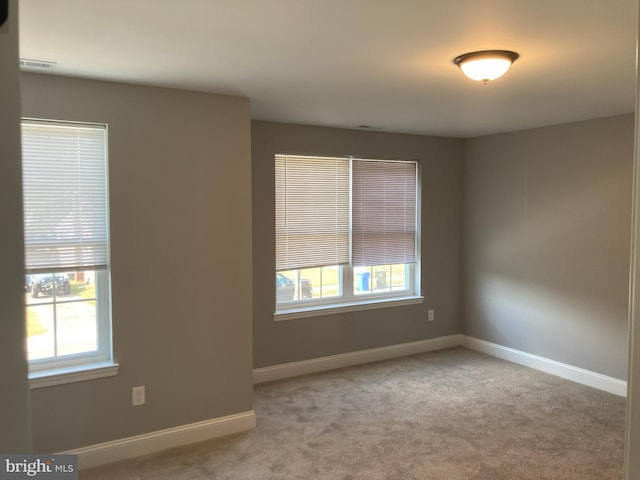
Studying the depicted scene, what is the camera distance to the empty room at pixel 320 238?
2041mm

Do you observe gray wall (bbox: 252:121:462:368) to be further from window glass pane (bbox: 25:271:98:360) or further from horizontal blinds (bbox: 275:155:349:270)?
window glass pane (bbox: 25:271:98:360)

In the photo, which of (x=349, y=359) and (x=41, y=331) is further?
(x=349, y=359)

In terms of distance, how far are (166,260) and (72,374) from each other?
86 cm

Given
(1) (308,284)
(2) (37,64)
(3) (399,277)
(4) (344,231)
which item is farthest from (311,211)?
(2) (37,64)

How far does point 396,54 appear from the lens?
238 centimetres

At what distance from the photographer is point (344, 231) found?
490cm

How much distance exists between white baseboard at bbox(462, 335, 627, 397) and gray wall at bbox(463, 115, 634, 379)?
2.2 inches

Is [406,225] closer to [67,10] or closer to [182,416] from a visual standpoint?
[182,416]

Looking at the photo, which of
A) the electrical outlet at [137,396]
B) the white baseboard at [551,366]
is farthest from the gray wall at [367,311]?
the electrical outlet at [137,396]

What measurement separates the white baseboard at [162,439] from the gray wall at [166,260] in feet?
0.14

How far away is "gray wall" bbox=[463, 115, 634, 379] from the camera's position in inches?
161

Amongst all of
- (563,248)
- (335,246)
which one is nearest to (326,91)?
(335,246)

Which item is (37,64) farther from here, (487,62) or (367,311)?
(367,311)

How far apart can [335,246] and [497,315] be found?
192cm
